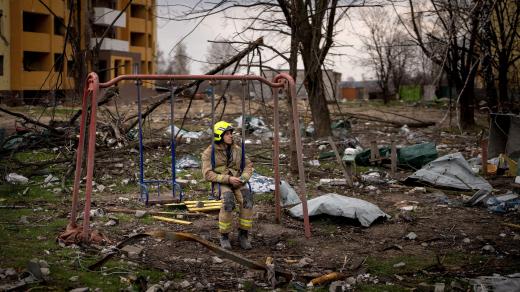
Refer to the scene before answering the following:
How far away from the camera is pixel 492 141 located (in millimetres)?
12977

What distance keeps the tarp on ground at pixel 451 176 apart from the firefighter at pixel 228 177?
176 inches

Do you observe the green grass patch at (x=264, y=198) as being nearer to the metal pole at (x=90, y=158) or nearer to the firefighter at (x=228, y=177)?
the firefighter at (x=228, y=177)

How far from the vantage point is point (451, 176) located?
10211mm

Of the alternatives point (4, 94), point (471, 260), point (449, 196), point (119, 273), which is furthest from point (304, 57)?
point (4, 94)

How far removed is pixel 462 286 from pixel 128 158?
27.0ft

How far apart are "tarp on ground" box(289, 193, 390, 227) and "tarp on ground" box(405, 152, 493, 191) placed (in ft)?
8.48

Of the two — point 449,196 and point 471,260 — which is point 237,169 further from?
point 449,196

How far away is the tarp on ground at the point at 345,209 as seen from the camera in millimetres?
7684

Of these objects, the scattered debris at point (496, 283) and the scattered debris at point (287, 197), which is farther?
the scattered debris at point (287, 197)

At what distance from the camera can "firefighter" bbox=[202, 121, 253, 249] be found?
257 inches

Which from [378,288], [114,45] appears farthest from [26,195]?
[114,45]

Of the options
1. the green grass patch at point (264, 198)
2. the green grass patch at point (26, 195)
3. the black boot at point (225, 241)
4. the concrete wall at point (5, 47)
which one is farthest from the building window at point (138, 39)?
the black boot at point (225, 241)

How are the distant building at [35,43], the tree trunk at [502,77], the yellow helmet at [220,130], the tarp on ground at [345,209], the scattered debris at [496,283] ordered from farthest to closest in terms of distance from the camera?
1. the distant building at [35,43]
2. the tree trunk at [502,77]
3. the tarp on ground at [345,209]
4. the yellow helmet at [220,130]
5. the scattered debris at [496,283]

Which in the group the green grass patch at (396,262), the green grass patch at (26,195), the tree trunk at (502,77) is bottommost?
the green grass patch at (396,262)
